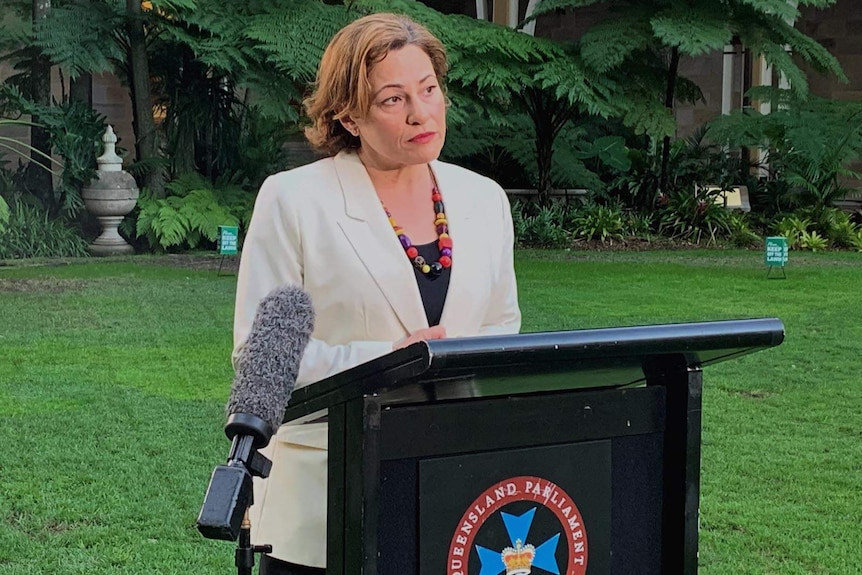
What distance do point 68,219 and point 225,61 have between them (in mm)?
2594

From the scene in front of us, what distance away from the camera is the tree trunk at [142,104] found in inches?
513

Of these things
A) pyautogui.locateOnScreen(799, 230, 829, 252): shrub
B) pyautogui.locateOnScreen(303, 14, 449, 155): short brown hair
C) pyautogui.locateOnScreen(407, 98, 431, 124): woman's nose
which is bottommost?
pyautogui.locateOnScreen(799, 230, 829, 252): shrub

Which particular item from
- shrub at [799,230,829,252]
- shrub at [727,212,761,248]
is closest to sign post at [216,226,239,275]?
shrub at [727,212,761,248]

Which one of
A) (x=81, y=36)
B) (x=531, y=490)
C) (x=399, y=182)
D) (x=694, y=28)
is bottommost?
(x=531, y=490)

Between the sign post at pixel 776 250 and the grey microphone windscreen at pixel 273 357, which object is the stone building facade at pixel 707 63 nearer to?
the sign post at pixel 776 250

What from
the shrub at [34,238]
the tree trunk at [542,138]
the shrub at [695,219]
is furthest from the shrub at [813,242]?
the shrub at [34,238]

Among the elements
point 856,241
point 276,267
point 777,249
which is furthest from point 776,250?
point 276,267

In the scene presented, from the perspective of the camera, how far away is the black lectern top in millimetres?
1354

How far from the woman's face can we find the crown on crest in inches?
29.4

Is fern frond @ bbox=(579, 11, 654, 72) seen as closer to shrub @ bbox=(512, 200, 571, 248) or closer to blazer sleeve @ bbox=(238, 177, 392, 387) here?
shrub @ bbox=(512, 200, 571, 248)

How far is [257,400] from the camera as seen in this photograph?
141cm

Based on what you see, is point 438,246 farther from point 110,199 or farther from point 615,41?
point 615,41

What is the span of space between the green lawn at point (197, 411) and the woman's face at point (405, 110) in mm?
2384

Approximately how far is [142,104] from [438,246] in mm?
11974
